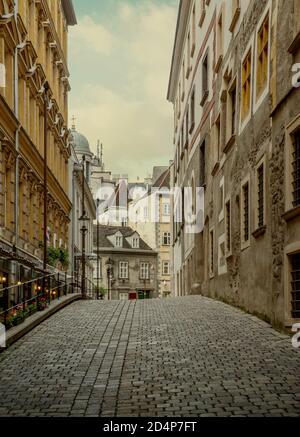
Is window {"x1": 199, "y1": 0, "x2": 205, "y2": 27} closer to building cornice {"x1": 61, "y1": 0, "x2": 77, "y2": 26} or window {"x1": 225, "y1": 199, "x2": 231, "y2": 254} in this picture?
window {"x1": 225, "y1": 199, "x2": 231, "y2": 254}

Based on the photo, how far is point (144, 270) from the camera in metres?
83.6

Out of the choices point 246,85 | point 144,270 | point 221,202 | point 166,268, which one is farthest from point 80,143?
point 246,85

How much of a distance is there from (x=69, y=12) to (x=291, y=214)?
109 ft

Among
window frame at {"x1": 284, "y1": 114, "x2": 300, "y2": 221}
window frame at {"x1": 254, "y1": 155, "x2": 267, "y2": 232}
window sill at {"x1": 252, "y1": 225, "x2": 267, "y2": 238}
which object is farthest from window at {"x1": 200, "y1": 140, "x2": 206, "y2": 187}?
window frame at {"x1": 284, "y1": 114, "x2": 300, "y2": 221}

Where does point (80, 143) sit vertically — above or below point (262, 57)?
above

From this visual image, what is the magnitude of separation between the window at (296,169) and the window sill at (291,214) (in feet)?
0.65

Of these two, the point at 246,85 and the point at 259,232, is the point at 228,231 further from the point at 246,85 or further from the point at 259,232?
the point at 259,232

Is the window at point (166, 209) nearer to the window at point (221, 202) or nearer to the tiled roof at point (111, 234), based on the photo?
the tiled roof at point (111, 234)

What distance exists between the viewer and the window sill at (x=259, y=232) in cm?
1575

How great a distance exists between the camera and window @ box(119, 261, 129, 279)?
82.1 m

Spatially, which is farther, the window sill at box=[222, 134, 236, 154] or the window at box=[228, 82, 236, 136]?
the window at box=[228, 82, 236, 136]

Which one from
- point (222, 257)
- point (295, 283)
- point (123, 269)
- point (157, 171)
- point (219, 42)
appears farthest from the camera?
point (157, 171)

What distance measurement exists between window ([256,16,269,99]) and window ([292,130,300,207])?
9.91ft
